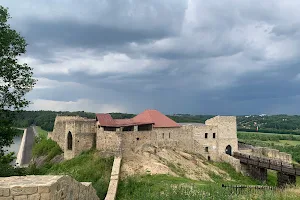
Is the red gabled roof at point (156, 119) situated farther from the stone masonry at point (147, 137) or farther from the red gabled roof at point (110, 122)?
the red gabled roof at point (110, 122)

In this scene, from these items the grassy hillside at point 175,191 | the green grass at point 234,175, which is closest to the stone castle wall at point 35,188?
the grassy hillside at point 175,191

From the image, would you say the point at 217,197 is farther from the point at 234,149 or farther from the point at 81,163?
the point at 234,149

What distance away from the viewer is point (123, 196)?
1750 centimetres

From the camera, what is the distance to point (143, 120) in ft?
97.6

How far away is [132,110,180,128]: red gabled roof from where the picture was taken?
95.6ft

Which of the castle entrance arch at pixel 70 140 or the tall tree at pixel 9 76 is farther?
the castle entrance arch at pixel 70 140

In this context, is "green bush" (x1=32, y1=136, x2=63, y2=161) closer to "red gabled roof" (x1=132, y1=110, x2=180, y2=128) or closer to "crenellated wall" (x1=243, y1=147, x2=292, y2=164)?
"red gabled roof" (x1=132, y1=110, x2=180, y2=128)

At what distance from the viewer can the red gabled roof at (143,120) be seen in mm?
26220

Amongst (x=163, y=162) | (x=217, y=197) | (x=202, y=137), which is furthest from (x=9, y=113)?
(x=202, y=137)

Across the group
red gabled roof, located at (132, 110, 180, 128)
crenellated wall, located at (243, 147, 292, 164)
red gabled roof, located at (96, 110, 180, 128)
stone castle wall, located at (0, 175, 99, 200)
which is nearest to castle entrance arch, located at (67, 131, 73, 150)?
red gabled roof, located at (96, 110, 180, 128)

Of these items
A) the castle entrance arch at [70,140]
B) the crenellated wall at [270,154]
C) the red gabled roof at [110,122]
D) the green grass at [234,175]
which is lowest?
the green grass at [234,175]

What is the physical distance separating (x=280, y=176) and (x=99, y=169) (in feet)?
58.6

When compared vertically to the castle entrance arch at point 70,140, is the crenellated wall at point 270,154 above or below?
below

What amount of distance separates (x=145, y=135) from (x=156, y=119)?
11.3 ft
